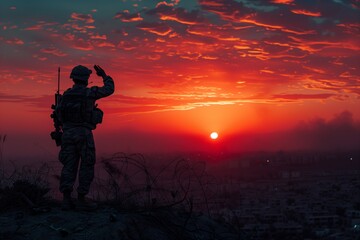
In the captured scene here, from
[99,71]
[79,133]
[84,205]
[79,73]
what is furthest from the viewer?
[99,71]

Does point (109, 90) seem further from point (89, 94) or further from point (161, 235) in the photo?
point (161, 235)

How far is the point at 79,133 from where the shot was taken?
26.3 ft

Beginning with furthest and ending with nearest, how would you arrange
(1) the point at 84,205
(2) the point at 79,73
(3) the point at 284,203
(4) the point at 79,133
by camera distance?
(3) the point at 284,203 → (2) the point at 79,73 → (4) the point at 79,133 → (1) the point at 84,205

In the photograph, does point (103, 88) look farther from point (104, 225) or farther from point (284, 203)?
point (284, 203)

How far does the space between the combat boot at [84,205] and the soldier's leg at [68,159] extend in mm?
247

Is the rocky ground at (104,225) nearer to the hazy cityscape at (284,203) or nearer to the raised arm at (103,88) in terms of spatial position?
the hazy cityscape at (284,203)

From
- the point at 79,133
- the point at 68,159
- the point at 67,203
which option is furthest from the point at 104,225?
the point at 79,133

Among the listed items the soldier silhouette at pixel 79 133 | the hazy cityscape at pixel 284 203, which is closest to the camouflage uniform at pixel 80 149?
the soldier silhouette at pixel 79 133

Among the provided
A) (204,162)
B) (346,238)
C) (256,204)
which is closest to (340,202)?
(256,204)

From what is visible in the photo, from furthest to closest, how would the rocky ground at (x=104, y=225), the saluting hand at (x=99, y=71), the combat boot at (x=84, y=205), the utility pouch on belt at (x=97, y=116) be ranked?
the saluting hand at (x=99, y=71) < the utility pouch on belt at (x=97, y=116) < the combat boot at (x=84, y=205) < the rocky ground at (x=104, y=225)

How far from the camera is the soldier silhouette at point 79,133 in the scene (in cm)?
798

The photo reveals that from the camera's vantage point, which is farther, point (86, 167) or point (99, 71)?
point (99, 71)

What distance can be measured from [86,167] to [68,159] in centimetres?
37

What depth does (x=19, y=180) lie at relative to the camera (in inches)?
337
